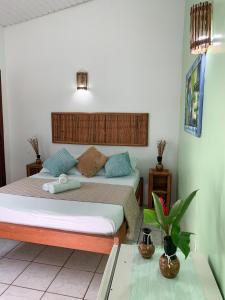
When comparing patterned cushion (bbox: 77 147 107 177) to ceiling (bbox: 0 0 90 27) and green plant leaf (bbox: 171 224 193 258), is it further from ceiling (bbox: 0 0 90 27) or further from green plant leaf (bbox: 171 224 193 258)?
green plant leaf (bbox: 171 224 193 258)

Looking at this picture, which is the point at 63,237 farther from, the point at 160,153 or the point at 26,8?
the point at 26,8

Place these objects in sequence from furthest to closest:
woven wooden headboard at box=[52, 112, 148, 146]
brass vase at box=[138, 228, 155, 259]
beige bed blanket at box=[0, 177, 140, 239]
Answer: woven wooden headboard at box=[52, 112, 148, 146] → beige bed blanket at box=[0, 177, 140, 239] → brass vase at box=[138, 228, 155, 259]

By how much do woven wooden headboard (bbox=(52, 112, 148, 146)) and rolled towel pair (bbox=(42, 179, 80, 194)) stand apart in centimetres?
132

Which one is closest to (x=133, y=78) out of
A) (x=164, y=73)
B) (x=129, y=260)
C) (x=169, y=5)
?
(x=164, y=73)

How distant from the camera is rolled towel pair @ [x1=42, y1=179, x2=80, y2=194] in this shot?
274 centimetres

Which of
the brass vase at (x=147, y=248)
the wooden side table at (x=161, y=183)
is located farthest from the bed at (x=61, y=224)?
the wooden side table at (x=161, y=183)

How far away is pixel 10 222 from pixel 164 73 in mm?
2957

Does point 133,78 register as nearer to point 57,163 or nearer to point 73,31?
point 73,31

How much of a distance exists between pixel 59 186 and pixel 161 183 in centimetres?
175

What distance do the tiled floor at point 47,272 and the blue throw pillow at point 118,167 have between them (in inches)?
41.2

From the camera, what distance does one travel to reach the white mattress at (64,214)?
2129 mm

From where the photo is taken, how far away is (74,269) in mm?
2389

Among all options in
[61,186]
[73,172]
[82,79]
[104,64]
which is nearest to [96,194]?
[61,186]

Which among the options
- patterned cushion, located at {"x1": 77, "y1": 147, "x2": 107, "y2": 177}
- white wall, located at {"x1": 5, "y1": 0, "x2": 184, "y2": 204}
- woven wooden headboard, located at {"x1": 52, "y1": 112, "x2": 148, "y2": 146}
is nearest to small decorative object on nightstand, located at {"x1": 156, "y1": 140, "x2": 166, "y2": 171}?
white wall, located at {"x1": 5, "y1": 0, "x2": 184, "y2": 204}
